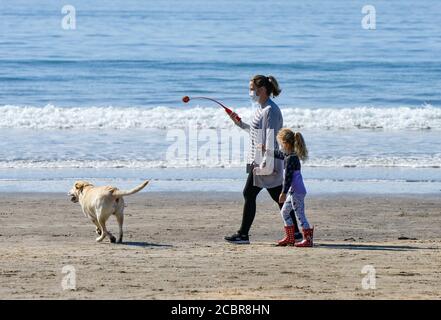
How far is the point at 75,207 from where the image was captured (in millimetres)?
11930

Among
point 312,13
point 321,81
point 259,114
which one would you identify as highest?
point 312,13

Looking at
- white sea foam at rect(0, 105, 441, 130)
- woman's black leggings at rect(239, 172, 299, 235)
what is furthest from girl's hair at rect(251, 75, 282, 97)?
white sea foam at rect(0, 105, 441, 130)

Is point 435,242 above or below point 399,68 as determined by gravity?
below

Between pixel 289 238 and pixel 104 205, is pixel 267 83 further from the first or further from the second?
pixel 104 205

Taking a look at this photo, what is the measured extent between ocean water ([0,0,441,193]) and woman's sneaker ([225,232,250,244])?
3.68 meters

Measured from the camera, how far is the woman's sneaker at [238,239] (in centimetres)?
961

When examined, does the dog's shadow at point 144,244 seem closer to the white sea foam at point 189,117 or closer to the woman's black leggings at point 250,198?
the woman's black leggings at point 250,198

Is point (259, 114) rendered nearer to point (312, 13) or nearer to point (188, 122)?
point (188, 122)

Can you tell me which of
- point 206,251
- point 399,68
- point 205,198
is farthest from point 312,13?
point 206,251

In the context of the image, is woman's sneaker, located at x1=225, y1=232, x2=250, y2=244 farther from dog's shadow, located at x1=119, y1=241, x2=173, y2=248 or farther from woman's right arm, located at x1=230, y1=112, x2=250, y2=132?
woman's right arm, located at x1=230, y1=112, x2=250, y2=132

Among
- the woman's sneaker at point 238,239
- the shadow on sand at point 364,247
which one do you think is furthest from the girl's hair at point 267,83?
the shadow on sand at point 364,247

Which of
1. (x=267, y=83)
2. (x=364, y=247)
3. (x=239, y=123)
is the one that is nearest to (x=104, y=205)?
(x=239, y=123)

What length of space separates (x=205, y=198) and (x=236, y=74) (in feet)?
67.1
